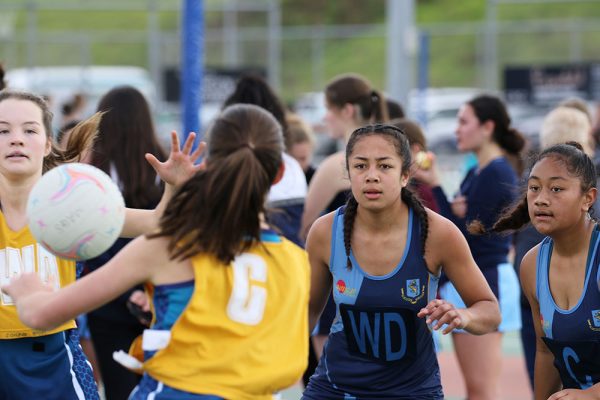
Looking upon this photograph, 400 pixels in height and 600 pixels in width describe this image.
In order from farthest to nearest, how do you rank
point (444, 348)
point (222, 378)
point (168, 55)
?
point (168, 55) → point (444, 348) → point (222, 378)

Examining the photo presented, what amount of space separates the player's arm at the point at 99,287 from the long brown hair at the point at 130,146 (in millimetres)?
2570

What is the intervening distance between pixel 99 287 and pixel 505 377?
592 centimetres

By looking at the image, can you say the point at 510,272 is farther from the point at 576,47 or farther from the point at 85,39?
the point at 576,47

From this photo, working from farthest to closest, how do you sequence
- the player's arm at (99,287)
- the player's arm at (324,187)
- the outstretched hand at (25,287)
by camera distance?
the player's arm at (324,187) → the outstretched hand at (25,287) → the player's arm at (99,287)

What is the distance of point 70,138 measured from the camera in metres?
4.52

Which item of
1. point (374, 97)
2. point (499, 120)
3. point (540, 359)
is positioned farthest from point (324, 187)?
point (540, 359)

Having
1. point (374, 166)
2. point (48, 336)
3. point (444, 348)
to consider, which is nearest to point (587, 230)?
point (374, 166)

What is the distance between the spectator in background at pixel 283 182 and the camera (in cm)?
656

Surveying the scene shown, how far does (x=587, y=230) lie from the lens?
14.3 feet

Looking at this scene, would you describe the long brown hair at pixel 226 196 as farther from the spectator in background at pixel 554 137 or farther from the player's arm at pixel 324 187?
the spectator in background at pixel 554 137

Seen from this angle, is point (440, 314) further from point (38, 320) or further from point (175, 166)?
point (38, 320)

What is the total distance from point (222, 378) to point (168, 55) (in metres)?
26.6

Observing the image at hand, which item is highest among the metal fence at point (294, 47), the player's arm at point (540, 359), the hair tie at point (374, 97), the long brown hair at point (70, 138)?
the metal fence at point (294, 47)

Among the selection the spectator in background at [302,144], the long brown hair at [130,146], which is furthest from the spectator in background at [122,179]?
the spectator in background at [302,144]
